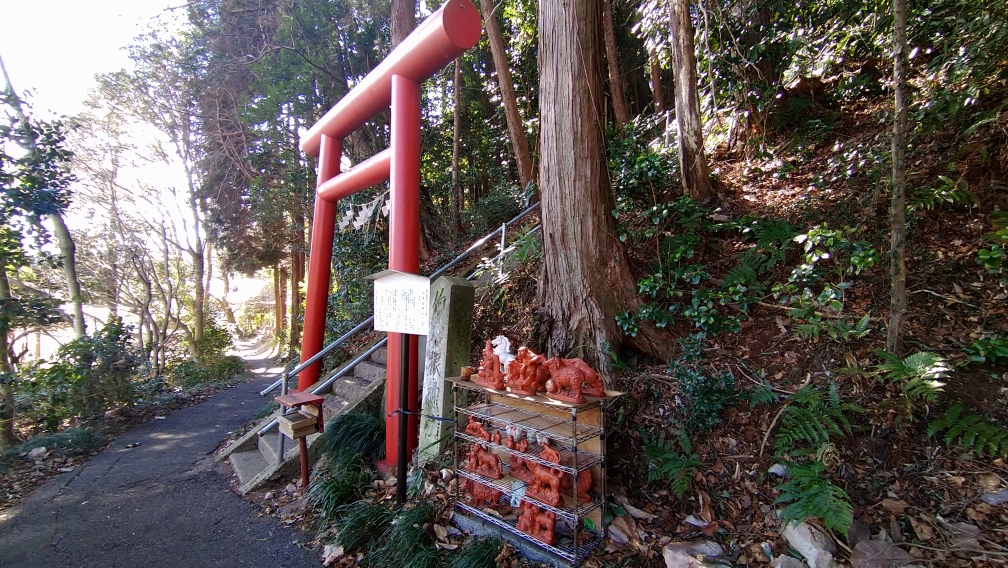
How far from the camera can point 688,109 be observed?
14.6ft

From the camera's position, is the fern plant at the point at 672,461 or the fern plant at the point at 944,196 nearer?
the fern plant at the point at 672,461

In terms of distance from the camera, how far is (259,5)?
368 inches

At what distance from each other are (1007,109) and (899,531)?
3.66m

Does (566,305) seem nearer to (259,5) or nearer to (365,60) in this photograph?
(365,60)

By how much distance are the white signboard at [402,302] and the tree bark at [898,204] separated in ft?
9.98

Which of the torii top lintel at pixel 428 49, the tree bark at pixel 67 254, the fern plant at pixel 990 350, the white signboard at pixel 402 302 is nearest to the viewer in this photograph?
the fern plant at pixel 990 350

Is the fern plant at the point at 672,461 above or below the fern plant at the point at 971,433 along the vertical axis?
below

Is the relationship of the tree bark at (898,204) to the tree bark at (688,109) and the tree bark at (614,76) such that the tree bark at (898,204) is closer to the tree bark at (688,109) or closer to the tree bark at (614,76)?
the tree bark at (688,109)

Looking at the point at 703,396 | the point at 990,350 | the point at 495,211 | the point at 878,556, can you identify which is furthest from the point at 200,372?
the point at 990,350

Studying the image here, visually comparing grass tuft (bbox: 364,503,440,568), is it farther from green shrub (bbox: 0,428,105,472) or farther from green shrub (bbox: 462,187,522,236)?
green shrub (bbox: 462,187,522,236)

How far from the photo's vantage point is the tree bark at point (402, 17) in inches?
306

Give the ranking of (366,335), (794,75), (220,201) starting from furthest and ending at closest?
(220,201), (366,335), (794,75)

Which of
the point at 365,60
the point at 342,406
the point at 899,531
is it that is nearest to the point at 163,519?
the point at 342,406

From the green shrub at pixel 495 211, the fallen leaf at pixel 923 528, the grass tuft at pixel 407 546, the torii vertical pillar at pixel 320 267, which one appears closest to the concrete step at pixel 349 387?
the torii vertical pillar at pixel 320 267
